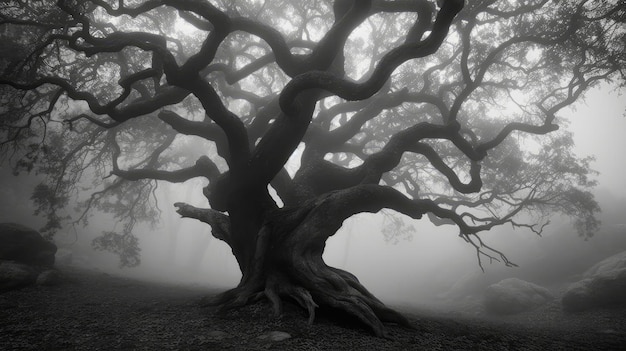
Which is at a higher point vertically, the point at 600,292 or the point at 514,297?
the point at 600,292

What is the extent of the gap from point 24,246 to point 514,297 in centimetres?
2096

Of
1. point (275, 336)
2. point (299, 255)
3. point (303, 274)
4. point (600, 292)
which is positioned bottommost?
point (275, 336)

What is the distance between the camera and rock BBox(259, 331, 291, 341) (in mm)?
4238

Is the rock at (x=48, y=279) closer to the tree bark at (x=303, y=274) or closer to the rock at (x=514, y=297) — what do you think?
the tree bark at (x=303, y=274)

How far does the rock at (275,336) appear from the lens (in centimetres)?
424

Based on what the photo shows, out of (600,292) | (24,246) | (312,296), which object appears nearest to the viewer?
(312,296)

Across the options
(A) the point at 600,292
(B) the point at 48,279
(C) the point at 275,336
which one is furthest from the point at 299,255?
(A) the point at 600,292

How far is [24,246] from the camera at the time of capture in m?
10.6

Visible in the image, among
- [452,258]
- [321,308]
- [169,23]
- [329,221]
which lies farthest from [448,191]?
[452,258]

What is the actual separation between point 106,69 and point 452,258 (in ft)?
138

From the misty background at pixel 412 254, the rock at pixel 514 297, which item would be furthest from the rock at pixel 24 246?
the rock at pixel 514 297

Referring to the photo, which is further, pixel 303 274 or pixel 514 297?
pixel 514 297

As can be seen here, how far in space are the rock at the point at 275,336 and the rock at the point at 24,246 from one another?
35.9ft

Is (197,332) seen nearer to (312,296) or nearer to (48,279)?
(312,296)
